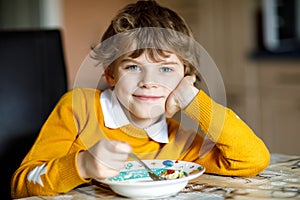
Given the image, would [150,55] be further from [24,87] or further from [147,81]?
[24,87]

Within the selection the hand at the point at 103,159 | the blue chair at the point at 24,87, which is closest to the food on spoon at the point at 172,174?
the hand at the point at 103,159

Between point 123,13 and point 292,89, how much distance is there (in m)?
2.37

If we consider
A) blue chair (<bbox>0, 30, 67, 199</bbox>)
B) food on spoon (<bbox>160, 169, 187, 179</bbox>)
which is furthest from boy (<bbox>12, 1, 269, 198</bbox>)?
blue chair (<bbox>0, 30, 67, 199</bbox>)

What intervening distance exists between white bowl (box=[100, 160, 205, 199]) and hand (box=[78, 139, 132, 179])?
2cm

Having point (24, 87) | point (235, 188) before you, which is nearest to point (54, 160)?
point (235, 188)

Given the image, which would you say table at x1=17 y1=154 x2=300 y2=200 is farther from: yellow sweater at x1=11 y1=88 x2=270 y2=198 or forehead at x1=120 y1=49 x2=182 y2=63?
forehead at x1=120 y1=49 x2=182 y2=63

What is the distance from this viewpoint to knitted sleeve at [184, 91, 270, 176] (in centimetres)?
120

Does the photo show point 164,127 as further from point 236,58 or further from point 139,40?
point 236,58

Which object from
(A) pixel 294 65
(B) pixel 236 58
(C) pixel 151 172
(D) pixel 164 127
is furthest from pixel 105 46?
(B) pixel 236 58

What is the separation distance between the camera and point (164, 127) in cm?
130

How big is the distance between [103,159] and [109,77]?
337 mm

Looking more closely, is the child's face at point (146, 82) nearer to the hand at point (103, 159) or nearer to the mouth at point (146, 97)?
the mouth at point (146, 97)

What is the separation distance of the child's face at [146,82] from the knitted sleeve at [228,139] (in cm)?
6

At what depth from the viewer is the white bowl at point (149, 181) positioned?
1.02 metres
